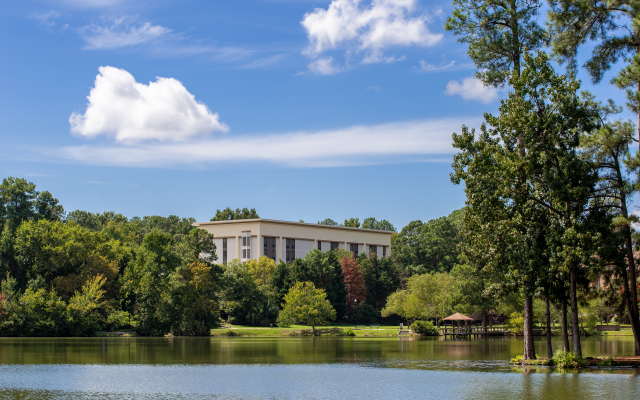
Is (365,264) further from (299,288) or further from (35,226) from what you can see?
(35,226)

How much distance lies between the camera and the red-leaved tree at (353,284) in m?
95.2

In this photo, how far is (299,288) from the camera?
7581cm

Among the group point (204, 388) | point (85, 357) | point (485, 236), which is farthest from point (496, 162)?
point (85, 357)

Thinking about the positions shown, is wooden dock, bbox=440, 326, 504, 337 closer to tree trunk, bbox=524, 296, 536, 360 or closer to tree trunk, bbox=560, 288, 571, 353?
tree trunk, bbox=524, 296, 536, 360

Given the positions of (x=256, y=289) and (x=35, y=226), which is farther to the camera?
(x=256, y=289)

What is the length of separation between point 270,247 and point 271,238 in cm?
176

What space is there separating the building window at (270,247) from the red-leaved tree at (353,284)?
22.7m

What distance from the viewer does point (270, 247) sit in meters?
116

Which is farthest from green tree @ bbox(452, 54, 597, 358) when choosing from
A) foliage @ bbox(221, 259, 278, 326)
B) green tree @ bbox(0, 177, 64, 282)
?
green tree @ bbox(0, 177, 64, 282)

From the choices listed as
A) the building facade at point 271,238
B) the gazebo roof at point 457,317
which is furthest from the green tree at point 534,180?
the building facade at point 271,238

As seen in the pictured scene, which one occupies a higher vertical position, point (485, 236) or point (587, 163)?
point (587, 163)

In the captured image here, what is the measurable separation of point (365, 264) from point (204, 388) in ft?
255

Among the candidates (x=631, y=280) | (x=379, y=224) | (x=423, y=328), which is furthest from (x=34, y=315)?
(x=379, y=224)

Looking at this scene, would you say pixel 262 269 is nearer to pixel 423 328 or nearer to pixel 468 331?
pixel 423 328
